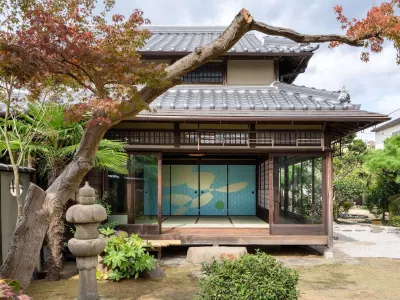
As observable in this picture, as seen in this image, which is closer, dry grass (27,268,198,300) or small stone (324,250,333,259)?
dry grass (27,268,198,300)

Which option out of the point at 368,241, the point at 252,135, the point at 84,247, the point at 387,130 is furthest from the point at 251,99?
the point at 387,130

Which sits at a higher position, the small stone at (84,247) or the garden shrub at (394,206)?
the small stone at (84,247)

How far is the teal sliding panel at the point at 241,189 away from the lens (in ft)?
44.8

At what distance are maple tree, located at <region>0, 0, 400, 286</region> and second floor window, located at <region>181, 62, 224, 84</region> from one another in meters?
6.49

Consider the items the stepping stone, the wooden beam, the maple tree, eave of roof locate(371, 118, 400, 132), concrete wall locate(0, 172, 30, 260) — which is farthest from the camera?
eave of roof locate(371, 118, 400, 132)

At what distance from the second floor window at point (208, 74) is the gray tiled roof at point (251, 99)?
0.28m

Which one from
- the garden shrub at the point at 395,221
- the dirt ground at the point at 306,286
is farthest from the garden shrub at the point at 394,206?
the dirt ground at the point at 306,286

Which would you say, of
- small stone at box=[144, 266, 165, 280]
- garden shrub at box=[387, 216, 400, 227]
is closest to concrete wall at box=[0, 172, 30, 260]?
small stone at box=[144, 266, 165, 280]

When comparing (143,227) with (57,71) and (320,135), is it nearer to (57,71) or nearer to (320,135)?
(320,135)

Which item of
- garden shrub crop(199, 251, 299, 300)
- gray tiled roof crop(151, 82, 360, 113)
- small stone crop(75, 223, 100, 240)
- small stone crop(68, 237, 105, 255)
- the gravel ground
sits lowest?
the gravel ground

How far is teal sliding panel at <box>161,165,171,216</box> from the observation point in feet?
44.4

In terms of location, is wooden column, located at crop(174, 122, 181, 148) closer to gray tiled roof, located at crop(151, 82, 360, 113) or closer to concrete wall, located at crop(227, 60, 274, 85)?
gray tiled roof, located at crop(151, 82, 360, 113)

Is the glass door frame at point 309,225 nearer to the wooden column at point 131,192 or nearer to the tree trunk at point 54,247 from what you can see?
the wooden column at point 131,192

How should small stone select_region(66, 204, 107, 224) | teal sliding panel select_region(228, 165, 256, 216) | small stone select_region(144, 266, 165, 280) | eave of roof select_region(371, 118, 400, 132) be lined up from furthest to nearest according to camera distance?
1. eave of roof select_region(371, 118, 400, 132)
2. teal sliding panel select_region(228, 165, 256, 216)
3. small stone select_region(144, 266, 165, 280)
4. small stone select_region(66, 204, 107, 224)
